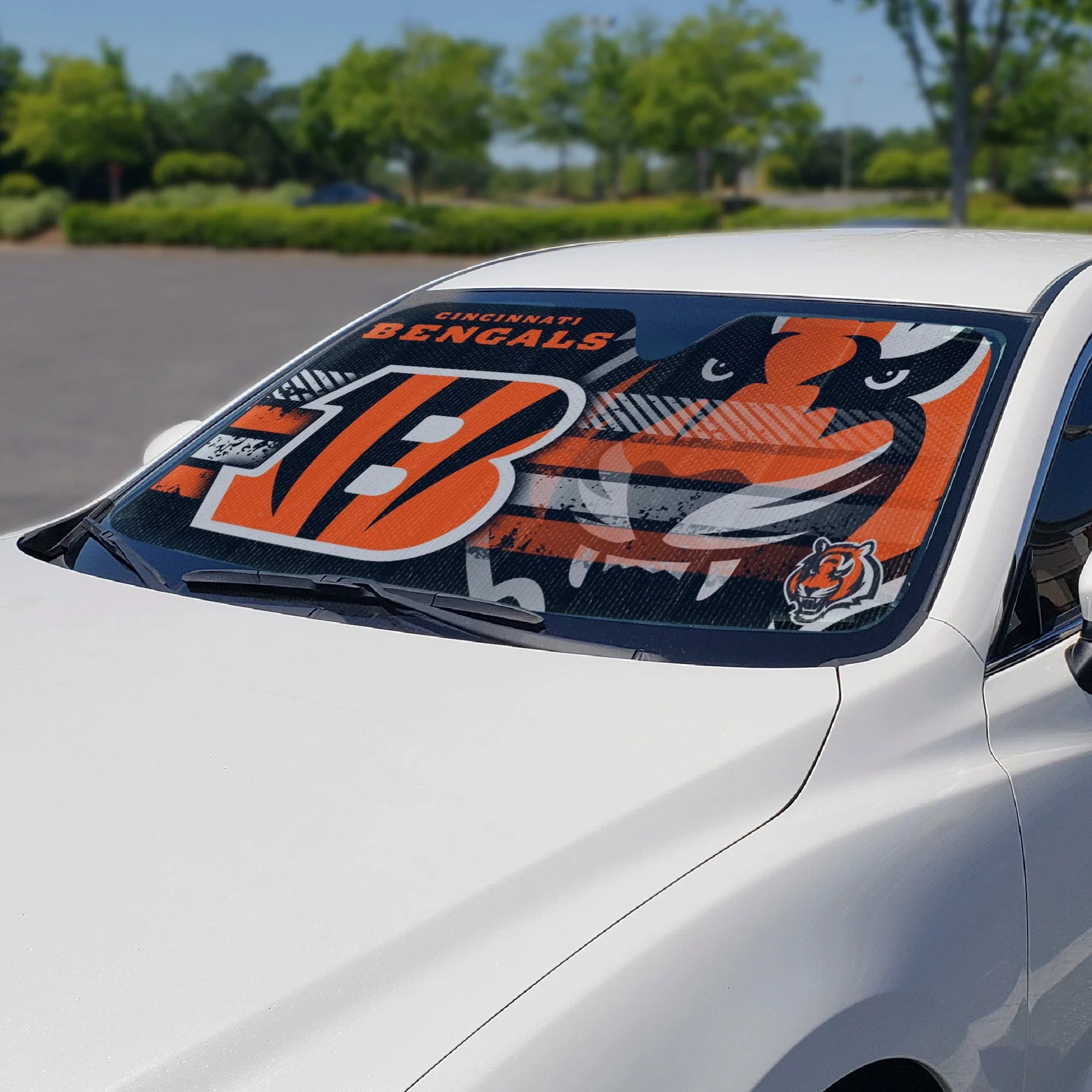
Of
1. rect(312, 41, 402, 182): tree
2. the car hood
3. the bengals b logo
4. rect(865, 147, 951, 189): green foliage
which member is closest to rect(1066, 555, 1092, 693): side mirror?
the car hood

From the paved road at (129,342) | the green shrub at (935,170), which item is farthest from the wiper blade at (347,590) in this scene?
the green shrub at (935,170)

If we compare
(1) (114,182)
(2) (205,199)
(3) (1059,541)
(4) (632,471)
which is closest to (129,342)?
(4) (632,471)

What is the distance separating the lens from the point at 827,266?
8.79 ft

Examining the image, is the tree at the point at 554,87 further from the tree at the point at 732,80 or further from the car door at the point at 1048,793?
the car door at the point at 1048,793

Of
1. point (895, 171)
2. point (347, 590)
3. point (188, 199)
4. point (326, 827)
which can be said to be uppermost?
point (895, 171)

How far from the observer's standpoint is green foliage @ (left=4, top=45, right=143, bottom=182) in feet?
201

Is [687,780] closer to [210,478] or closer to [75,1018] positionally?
[75,1018]

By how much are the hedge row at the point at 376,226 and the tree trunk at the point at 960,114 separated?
367 inches

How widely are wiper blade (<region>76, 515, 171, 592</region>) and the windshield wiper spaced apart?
69mm

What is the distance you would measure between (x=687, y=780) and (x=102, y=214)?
1549 inches

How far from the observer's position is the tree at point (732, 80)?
49.2 m

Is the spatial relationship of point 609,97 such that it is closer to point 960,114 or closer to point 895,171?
point 895,171

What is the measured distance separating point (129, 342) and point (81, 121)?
49.5 metres

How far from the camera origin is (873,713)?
180cm
